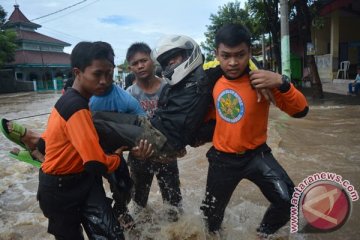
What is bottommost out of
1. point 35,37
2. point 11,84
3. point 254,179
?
point 254,179

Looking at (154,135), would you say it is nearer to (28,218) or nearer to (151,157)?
(151,157)

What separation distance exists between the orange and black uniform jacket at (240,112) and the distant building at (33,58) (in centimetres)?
4217

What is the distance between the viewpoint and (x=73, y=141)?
2291 mm

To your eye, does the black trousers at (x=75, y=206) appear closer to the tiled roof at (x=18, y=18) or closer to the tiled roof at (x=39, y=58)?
the tiled roof at (x=39, y=58)

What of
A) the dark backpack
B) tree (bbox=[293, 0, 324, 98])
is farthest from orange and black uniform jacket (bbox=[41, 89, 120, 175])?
tree (bbox=[293, 0, 324, 98])

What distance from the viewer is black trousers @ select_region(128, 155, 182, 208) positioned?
3.70m

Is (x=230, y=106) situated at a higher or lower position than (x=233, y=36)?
lower

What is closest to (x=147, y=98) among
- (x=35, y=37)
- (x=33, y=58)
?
(x=33, y=58)

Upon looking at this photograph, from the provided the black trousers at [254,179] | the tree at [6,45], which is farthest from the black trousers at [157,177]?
the tree at [6,45]

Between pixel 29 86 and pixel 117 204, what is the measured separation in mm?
41647

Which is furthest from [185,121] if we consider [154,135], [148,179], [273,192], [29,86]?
[29,86]

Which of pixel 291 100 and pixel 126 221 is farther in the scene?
pixel 126 221

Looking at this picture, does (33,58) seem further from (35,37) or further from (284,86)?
(284,86)

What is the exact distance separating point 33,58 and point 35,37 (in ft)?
15.5
